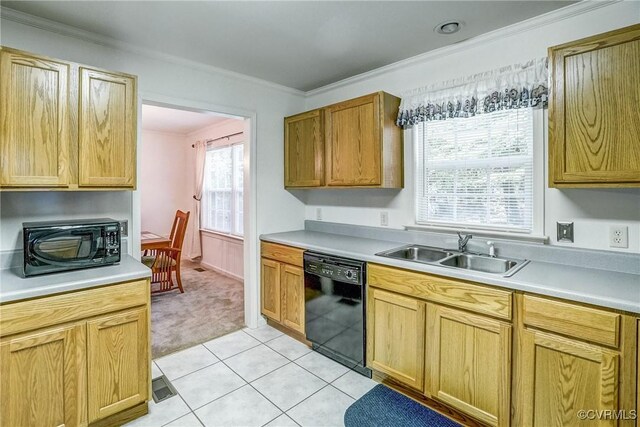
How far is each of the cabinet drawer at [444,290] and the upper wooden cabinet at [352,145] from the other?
0.77m

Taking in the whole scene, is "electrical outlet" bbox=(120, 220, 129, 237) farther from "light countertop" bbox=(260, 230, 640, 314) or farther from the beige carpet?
"light countertop" bbox=(260, 230, 640, 314)

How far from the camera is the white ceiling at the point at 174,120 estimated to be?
4502 mm

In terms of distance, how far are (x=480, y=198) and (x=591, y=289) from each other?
3.26 ft

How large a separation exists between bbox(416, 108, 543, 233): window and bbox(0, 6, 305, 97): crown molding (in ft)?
6.02

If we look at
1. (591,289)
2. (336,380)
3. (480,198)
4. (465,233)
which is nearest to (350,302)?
(336,380)

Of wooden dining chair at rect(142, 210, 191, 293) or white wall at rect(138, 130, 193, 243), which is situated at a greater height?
white wall at rect(138, 130, 193, 243)

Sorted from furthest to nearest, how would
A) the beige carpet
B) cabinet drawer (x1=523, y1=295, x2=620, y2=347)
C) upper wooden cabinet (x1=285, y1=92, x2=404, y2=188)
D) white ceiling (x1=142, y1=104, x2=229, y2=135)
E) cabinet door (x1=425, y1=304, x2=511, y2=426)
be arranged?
white ceiling (x1=142, y1=104, x2=229, y2=135)
the beige carpet
upper wooden cabinet (x1=285, y1=92, x2=404, y2=188)
cabinet door (x1=425, y1=304, x2=511, y2=426)
cabinet drawer (x1=523, y1=295, x2=620, y2=347)

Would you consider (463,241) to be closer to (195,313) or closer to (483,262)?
(483,262)

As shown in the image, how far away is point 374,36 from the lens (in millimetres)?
2291

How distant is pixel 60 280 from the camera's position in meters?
1.73

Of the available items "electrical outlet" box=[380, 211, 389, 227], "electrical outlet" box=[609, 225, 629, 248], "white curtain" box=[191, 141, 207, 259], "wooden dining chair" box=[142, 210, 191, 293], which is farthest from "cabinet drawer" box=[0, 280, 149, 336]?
"white curtain" box=[191, 141, 207, 259]

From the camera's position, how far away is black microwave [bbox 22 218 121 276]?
70.0 inches

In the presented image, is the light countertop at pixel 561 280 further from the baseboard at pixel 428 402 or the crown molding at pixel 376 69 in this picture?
the crown molding at pixel 376 69

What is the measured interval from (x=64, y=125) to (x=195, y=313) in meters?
2.35
